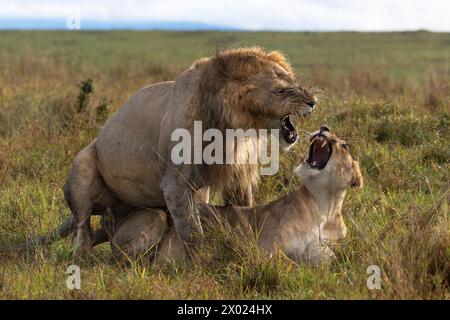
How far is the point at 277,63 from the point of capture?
5.61 meters

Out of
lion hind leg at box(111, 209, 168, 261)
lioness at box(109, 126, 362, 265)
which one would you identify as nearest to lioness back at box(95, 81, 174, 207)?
lion hind leg at box(111, 209, 168, 261)

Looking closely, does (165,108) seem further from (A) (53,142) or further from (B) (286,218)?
(A) (53,142)

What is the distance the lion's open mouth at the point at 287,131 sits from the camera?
542 centimetres

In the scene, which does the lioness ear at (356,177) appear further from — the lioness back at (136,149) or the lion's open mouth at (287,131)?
the lioness back at (136,149)

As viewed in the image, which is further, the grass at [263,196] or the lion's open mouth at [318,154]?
the lion's open mouth at [318,154]

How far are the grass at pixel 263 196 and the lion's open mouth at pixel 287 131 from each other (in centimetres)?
64

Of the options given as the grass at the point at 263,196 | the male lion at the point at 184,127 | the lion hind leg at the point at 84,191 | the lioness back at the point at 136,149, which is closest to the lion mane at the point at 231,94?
the male lion at the point at 184,127

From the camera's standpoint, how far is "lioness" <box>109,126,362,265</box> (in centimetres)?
552

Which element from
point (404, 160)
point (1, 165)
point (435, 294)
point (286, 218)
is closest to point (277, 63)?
point (286, 218)

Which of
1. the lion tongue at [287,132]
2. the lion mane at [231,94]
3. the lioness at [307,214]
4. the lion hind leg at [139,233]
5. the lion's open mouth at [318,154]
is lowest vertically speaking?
the lion hind leg at [139,233]

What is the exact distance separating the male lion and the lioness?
0.78 feet

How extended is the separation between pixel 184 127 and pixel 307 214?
0.95 metres

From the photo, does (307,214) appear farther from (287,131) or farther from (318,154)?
(287,131)
